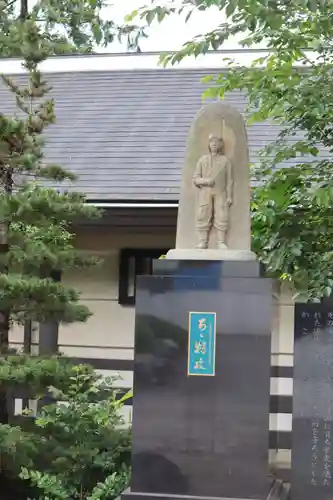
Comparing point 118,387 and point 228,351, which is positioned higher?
point 228,351

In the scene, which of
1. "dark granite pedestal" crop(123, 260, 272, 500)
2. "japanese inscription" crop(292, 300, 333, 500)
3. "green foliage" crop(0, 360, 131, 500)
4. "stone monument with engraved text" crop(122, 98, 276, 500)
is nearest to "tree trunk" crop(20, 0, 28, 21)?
"stone monument with engraved text" crop(122, 98, 276, 500)

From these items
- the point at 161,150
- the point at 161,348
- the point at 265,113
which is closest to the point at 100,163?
the point at 161,150

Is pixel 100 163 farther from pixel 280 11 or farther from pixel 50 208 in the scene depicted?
pixel 280 11

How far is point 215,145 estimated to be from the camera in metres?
5.43

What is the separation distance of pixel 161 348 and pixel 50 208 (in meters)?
1.28

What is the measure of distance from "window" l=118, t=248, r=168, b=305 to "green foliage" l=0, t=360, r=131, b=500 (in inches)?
74.6

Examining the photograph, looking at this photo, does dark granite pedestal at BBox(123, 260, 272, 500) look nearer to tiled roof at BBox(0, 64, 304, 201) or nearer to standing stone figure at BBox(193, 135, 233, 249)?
standing stone figure at BBox(193, 135, 233, 249)

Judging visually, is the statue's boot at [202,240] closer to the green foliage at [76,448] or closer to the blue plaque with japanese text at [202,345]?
the blue plaque with japanese text at [202,345]

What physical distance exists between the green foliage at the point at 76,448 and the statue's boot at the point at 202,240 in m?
1.31

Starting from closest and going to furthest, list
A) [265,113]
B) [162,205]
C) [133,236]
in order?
[265,113] < [162,205] < [133,236]

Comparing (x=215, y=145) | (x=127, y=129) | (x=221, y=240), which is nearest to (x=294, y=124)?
(x=215, y=145)

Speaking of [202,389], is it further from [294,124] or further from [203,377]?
[294,124]

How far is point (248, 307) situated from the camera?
508 centimetres

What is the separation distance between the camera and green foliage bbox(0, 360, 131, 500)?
536 cm
